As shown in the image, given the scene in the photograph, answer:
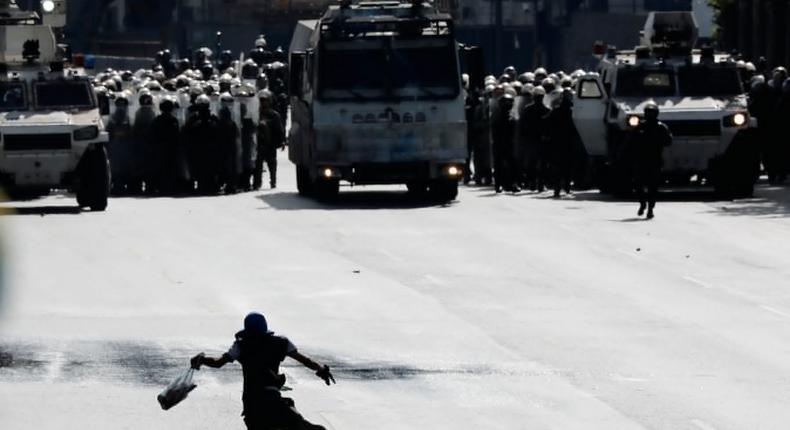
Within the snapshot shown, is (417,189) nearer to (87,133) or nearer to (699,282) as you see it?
(87,133)

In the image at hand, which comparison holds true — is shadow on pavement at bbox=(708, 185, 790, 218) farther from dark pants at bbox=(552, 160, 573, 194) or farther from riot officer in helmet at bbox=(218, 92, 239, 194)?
riot officer in helmet at bbox=(218, 92, 239, 194)

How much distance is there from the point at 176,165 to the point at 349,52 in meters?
5.58

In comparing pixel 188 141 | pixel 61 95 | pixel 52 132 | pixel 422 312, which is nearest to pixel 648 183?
pixel 52 132

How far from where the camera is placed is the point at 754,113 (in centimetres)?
3734

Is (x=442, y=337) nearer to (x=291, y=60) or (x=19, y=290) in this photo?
(x=19, y=290)

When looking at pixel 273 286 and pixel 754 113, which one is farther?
pixel 754 113

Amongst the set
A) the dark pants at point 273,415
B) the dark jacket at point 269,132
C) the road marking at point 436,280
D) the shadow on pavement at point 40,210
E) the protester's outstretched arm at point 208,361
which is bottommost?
the shadow on pavement at point 40,210

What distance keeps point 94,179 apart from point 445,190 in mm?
5009

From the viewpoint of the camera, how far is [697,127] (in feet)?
110

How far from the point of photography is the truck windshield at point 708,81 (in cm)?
3431

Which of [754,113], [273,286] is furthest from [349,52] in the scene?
[273,286]

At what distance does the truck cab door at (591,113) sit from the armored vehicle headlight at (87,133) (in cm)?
745

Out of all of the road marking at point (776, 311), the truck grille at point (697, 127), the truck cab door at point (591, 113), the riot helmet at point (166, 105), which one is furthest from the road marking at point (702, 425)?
the riot helmet at point (166, 105)

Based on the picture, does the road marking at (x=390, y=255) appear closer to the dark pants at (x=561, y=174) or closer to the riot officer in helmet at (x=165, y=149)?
the dark pants at (x=561, y=174)
